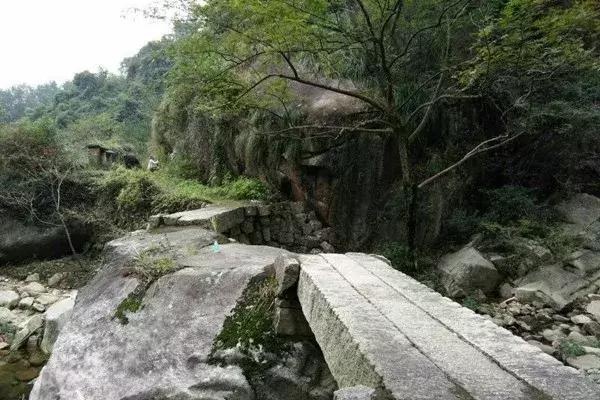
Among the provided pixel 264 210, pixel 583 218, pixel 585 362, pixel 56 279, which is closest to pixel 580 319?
pixel 585 362

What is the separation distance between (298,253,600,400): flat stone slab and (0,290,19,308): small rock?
744cm

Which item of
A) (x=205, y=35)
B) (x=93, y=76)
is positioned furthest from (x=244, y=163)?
(x=93, y=76)

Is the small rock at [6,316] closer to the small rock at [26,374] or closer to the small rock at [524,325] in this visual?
the small rock at [26,374]

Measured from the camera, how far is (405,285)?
2.70 meters

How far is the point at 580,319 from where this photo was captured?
204 inches

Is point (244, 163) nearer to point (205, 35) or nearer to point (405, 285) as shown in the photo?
point (205, 35)

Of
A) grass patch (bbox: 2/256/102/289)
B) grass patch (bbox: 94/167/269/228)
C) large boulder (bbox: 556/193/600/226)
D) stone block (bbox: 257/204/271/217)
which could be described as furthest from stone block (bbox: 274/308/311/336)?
grass patch (bbox: 2/256/102/289)

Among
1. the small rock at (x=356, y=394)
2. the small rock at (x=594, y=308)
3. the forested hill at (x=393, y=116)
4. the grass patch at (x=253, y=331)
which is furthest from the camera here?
the forested hill at (x=393, y=116)

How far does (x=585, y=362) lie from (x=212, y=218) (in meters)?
4.49

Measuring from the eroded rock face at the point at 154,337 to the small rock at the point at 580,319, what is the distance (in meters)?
3.94

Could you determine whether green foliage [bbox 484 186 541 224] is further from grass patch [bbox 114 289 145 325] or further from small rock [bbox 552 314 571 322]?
grass patch [bbox 114 289 145 325]

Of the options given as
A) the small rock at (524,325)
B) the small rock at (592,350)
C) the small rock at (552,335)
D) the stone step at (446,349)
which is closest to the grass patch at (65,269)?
the small rock at (524,325)

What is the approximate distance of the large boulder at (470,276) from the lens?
5.99 m

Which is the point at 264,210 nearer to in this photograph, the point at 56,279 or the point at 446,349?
the point at 56,279
